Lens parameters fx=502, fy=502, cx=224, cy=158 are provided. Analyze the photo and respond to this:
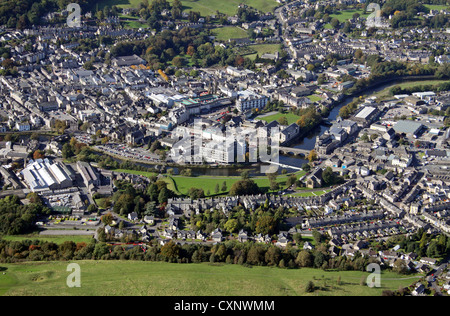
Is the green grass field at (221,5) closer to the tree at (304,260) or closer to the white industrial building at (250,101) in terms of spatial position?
the white industrial building at (250,101)

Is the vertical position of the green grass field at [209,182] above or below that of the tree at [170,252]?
above

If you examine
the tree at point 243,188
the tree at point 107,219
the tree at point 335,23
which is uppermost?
the tree at point 335,23

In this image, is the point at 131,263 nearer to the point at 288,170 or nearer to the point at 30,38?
the point at 288,170

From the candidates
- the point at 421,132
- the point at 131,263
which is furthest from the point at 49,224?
the point at 421,132

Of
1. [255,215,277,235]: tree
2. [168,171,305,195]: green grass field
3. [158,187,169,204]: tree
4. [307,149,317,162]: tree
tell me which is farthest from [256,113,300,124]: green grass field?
[255,215,277,235]: tree

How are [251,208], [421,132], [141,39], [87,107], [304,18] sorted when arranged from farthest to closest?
[304,18]
[141,39]
[87,107]
[421,132]
[251,208]

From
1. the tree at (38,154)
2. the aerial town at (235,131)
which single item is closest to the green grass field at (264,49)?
the aerial town at (235,131)

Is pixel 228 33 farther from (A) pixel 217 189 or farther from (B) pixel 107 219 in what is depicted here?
(B) pixel 107 219
